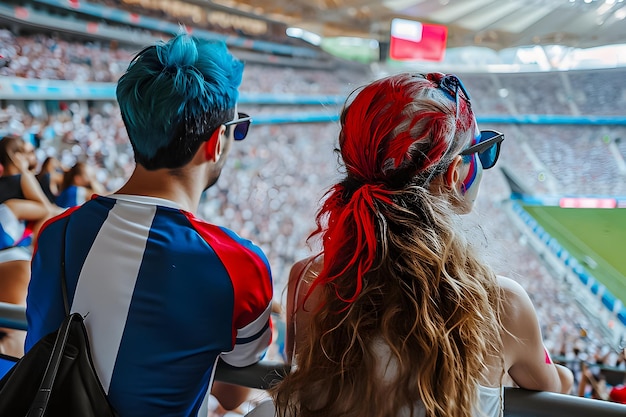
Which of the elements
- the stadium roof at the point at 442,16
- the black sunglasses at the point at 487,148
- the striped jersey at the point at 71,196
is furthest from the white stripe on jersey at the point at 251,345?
the stadium roof at the point at 442,16

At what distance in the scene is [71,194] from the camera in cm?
317

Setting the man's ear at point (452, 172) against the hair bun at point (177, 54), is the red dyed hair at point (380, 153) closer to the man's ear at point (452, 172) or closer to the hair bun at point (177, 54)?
the man's ear at point (452, 172)

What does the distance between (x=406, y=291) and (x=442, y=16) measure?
30.4 feet

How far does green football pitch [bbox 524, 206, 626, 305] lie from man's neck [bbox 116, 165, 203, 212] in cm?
530

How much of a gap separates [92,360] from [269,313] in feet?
0.92

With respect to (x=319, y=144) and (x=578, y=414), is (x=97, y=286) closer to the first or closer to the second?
(x=578, y=414)

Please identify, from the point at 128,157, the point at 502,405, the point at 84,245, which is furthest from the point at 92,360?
the point at 128,157

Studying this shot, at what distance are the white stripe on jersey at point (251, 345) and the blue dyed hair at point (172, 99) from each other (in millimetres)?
310

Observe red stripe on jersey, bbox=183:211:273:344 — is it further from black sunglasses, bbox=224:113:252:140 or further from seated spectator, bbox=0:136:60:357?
seated spectator, bbox=0:136:60:357

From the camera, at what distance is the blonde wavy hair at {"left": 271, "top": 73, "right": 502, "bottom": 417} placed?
61 centimetres

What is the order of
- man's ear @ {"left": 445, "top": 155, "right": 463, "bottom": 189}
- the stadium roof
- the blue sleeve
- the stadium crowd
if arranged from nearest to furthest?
man's ear @ {"left": 445, "top": 155, "right": 463, "bottom": 189}
the blue sleeve
the stadium crowd
the stadium roof

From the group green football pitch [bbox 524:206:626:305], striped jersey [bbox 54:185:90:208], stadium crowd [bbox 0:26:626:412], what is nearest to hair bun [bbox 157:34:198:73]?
stadium crowd [bbox 0:26:626:412]

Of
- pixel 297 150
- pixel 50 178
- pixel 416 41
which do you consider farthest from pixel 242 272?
pixel 416 41

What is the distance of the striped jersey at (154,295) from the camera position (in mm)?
773
